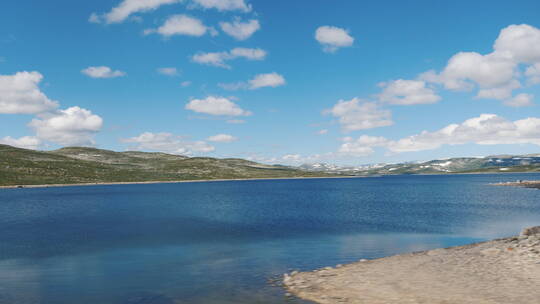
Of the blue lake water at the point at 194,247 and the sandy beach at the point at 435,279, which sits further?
the blue lake water at the point at 194,247

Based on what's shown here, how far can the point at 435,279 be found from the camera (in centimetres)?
3025

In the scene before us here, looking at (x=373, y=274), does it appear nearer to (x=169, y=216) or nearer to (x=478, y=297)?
(x=478, y=297)

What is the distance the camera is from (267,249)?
47219 millimetres

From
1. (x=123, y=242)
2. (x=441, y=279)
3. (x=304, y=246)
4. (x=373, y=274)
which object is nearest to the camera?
(x=441, y=279)

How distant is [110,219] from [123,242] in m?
31.1

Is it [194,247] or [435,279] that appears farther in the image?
[194,247]

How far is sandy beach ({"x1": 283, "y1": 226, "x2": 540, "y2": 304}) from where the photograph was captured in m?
26.0

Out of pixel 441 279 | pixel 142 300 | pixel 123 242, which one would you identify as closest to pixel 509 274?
pixel 441 279

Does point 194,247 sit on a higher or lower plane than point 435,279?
lower

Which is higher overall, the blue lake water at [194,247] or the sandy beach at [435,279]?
the sandy beach at [435,279]

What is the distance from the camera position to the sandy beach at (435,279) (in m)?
26.0

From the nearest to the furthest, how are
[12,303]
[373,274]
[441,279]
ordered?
[12,303], [441,279], [373,274]

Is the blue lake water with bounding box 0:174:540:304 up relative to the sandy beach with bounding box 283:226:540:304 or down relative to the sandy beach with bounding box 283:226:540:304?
down

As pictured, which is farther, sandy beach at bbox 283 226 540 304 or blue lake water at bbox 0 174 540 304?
blue lake water at bbox 0 174 540 304
